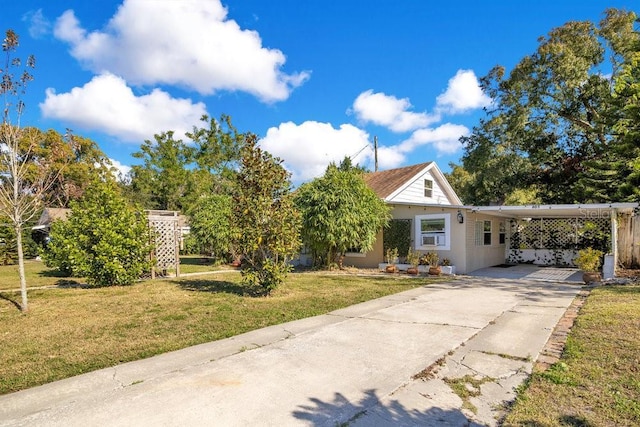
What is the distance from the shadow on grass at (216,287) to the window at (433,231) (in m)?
7.47

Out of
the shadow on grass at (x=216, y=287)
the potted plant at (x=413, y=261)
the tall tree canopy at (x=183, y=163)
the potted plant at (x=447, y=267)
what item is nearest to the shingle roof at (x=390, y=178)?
the potted plant at (x=413, y=261)

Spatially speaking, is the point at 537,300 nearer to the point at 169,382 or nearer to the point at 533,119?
the point at 169,382

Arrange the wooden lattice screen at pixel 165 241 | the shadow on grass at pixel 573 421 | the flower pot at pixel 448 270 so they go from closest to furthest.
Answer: the shadow on grass at pixel 573 421, the wooden lattice screen at pixel 165 241, the flower pot at pixel 448 270

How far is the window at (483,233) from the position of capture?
14789 mm

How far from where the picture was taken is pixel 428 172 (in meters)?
19.8

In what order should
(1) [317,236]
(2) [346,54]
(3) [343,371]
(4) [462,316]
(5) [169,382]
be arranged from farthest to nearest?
(2) [346,54]
(1) [317,236]
(4) [462,316]
(3) [343,371]
(5) [169,382]

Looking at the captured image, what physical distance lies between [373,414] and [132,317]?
5.20 m

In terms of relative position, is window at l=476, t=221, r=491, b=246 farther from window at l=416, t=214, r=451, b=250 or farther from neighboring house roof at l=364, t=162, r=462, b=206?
neighboring house roof at l=364, t=162, r=462, b=206

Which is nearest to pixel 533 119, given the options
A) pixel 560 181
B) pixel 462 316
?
pixel 560 181

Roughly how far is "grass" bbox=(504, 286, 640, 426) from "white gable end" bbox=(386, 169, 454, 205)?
39.6 feet

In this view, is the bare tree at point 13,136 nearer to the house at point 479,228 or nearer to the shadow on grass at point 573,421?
the shadow on grass at point 573,421

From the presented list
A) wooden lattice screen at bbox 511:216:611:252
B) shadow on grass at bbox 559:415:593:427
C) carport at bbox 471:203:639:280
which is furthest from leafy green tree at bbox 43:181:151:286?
wooden lattice screen at bbox 511:216:611:252

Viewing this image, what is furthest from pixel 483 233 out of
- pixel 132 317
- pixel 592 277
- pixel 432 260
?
pixel 132 317

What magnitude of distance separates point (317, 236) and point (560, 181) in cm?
1551
